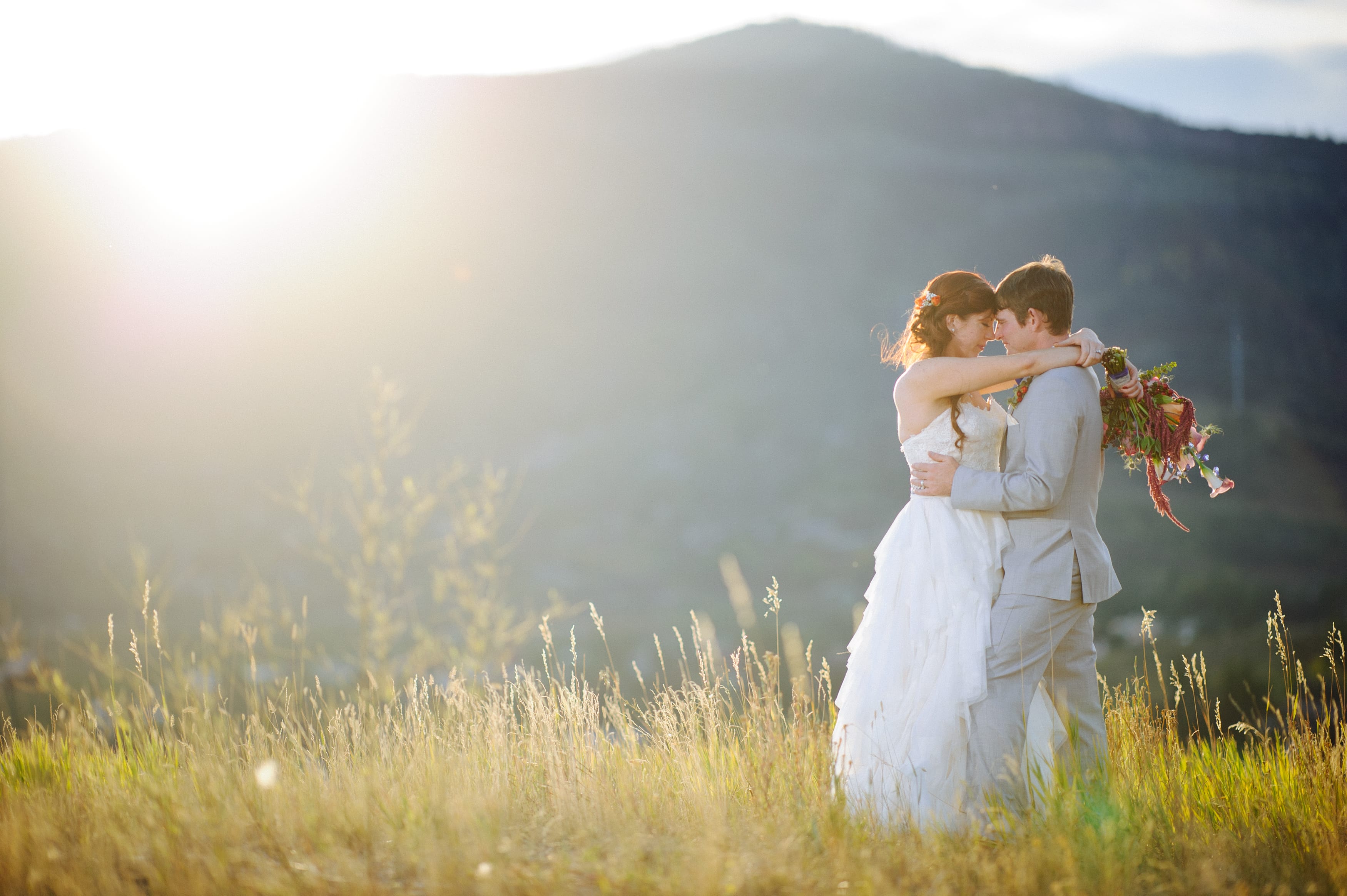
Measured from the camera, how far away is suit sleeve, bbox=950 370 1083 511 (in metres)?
3.38

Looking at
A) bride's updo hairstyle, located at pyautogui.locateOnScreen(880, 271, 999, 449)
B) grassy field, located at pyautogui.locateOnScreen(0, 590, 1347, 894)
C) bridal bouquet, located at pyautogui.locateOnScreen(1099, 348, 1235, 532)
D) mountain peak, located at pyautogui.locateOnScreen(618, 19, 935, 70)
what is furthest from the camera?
mountain peak, located at pyautogui.locateOnScreen(618, 19, 935, 70)

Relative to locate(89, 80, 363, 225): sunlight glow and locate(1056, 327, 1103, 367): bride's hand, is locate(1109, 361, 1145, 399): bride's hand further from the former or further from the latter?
locate(89, 80, 363, 225): sunlight glow

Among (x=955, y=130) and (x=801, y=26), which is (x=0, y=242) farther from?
(x=801, y=26)

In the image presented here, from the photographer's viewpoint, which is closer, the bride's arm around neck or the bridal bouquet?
the bride's arm around neck

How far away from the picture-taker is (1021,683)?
11.3 ft

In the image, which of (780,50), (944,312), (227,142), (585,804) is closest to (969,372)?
(944,312)

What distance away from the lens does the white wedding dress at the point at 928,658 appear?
3.41 metres

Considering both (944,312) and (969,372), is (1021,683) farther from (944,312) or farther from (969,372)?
(944,312)

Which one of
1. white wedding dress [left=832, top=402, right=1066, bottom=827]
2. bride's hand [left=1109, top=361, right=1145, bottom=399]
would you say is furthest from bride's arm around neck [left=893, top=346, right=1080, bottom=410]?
bride's hand [left=1109, top=361, right=1145, bottom=399]

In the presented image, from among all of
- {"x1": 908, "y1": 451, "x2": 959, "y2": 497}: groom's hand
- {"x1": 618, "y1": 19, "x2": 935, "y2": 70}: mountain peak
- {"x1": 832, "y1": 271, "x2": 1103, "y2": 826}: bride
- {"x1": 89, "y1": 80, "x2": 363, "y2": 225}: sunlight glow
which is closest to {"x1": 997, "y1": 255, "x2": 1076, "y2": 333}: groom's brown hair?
{"x1": 832, "y1": 271, "x2": 1103, "y2": 826}: bride

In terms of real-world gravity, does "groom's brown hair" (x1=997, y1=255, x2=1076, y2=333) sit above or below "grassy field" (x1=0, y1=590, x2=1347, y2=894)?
above

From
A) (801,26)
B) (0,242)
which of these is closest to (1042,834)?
(0,242)

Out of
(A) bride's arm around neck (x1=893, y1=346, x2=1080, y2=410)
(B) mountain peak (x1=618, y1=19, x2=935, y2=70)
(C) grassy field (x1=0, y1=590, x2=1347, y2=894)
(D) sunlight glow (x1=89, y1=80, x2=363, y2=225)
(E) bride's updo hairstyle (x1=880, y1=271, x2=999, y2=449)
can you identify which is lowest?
(C) grassy field (x1=0, y1=590, x2=1347, y2=894)

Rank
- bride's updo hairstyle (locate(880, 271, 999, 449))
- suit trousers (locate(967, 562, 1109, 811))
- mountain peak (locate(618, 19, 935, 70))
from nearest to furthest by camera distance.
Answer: suit trousers (locate(967, 562, 1109, 811)) < bride's updo hairstyle (locate(880, 271, 999, 449)) < mountain peak (locate(618, 19, 935, 70))
